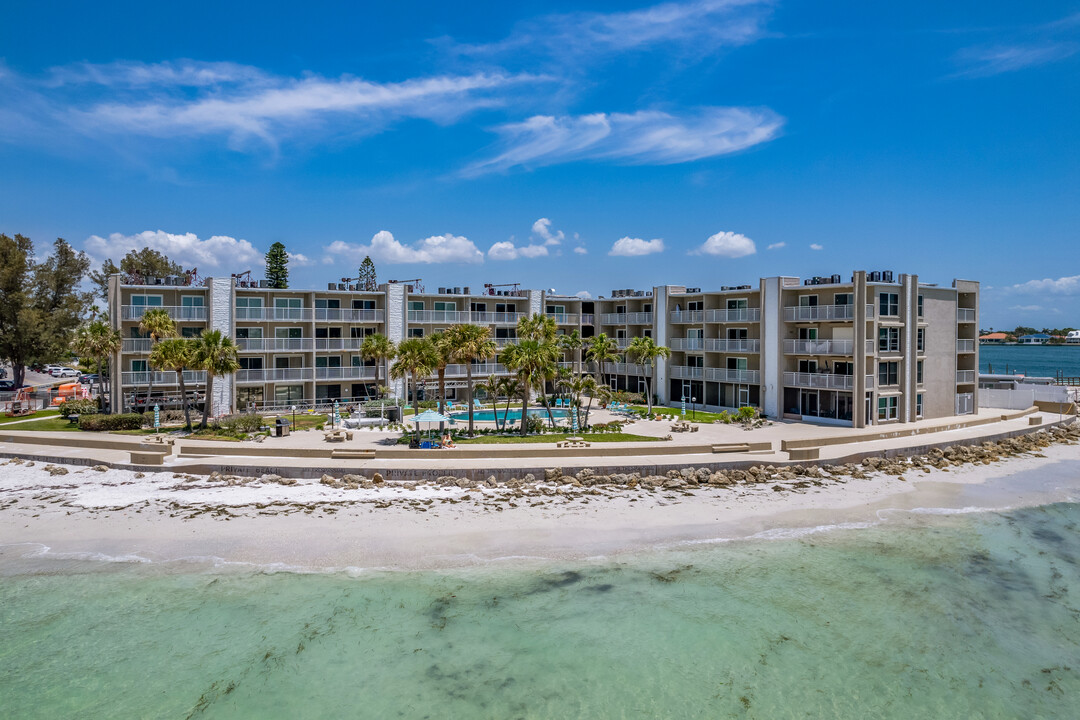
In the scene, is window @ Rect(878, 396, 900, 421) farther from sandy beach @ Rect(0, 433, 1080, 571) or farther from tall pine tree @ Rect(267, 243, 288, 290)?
Answer: tall pine tree @ Rect(267, 243, 288, 290)

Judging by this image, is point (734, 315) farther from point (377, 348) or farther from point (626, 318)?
point (377, 348)

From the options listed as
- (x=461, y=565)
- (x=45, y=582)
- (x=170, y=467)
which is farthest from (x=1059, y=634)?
(x=170, y=467)

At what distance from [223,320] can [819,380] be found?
41.2 m

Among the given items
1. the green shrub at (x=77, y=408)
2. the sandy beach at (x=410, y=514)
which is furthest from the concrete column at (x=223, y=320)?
the sandy beach at (x=410, y=514)

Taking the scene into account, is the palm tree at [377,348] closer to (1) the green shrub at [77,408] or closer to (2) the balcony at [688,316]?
(1) the green shrub at [77,408]

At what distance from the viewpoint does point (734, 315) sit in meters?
46.1

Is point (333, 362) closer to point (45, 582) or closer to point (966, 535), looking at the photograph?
point (45, 582)

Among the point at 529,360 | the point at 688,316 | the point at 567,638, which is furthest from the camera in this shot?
the point at 688,316

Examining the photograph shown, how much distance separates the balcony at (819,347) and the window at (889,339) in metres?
2.35

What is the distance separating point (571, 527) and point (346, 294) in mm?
32875

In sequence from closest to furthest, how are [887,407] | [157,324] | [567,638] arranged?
[567,638], [157,324], [887,407]

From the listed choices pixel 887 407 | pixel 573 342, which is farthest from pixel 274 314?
pixel 887 407

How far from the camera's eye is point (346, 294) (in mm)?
49469

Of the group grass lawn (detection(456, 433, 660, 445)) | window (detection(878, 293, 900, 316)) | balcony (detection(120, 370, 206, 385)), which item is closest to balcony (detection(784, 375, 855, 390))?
window (detection(878, 293, 900, 316))
